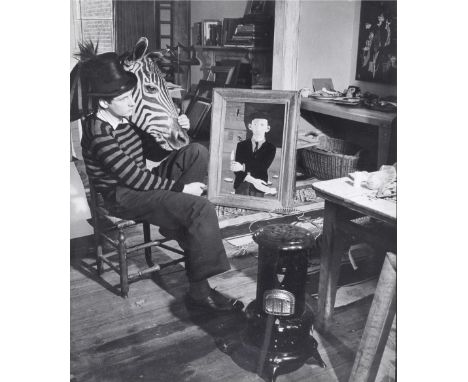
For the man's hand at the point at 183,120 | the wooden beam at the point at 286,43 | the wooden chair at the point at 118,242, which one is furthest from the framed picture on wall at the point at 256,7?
the wooden chair at the point at 118,242

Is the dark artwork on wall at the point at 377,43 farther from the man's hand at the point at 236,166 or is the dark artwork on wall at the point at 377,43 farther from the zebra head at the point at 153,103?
the zebra head at the point at 153,103

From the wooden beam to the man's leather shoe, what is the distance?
7.26 ft

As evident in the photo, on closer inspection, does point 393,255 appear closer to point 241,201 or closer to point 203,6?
point 241,201

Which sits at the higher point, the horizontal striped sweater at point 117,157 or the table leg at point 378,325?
the horizontal striped sweater at point 117,157

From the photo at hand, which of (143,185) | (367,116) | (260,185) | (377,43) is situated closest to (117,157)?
(143,185)

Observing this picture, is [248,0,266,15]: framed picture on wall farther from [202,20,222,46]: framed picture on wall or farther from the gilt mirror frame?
the gilt mirror frame

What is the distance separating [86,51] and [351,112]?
8.98 ft

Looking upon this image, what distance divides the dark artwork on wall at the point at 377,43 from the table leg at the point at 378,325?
2.55 m

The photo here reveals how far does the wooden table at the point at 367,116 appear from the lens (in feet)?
12.5

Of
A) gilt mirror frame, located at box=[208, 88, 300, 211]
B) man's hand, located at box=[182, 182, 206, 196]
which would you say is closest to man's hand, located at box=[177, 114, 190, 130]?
gilt mirror frame, located at box=[208, 88, 300, 211]
